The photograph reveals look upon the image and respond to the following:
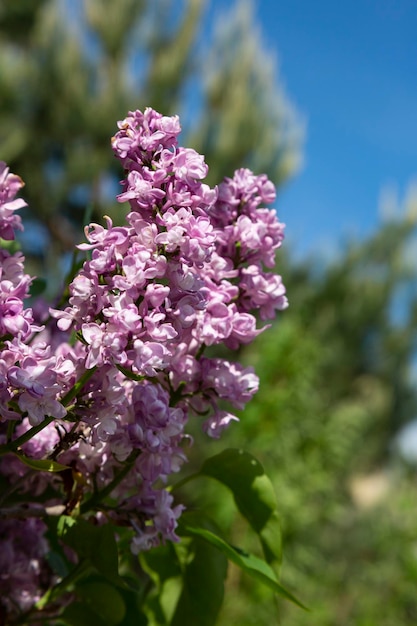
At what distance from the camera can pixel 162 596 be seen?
310 millimetres

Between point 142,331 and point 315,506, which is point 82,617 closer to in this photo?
point 142,331

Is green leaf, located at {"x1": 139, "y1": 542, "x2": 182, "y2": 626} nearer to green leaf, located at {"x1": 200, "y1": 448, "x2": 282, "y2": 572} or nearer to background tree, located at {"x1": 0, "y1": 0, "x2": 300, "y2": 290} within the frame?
green leaf, located at {"x1": 200, "y1": 448, "x2": 282, "y2": 572}

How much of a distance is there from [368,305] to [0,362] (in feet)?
19.1

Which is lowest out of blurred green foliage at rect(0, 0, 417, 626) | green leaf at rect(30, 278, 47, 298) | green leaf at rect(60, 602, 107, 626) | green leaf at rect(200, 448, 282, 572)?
green leaf at rect(60, 602, 107, 626)

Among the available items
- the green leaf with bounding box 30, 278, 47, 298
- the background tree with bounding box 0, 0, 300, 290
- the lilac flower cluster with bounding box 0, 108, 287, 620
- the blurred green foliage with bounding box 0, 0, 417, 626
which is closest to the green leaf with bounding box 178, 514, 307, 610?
the lilac flower cluster with bounding box 0, 108, 287, 620

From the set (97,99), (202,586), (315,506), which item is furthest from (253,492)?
(97,99)

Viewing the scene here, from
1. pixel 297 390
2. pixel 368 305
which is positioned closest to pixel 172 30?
pixel 368 305

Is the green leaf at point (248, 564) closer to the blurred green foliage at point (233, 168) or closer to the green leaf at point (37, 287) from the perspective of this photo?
the green leaf at point (37, 287)

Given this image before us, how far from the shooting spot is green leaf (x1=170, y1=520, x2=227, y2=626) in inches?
11.7

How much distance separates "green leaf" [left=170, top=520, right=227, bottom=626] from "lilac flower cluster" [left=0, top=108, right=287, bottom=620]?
4 centimetres

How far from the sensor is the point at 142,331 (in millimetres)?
214

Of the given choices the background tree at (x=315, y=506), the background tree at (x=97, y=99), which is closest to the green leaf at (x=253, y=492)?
the background tree at (x=315, y=506)

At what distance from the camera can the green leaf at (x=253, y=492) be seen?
0.94 feet

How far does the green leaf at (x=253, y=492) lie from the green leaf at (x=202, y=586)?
0.7 inches
